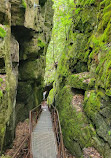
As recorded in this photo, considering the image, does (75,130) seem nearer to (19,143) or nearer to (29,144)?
(29,144)

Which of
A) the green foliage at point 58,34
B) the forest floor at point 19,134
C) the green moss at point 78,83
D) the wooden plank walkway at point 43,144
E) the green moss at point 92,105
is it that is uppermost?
the green foliage at point 58,34

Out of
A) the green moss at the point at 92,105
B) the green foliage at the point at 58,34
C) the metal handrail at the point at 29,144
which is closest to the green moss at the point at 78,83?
the green moss at the point at 92,105

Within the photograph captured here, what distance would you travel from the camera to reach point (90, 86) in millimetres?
7031

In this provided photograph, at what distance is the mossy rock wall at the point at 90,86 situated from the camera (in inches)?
206

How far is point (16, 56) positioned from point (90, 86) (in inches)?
193

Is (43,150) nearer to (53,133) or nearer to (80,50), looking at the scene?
(53,133)

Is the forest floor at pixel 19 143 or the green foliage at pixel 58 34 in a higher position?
the green foliage at pixel 58 34

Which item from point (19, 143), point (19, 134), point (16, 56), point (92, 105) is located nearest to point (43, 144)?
point (19, 143)

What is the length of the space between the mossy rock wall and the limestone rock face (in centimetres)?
337

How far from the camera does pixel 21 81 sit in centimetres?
1071

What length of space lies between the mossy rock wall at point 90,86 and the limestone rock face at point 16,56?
133 inches

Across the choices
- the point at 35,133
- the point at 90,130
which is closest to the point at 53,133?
the point at 35,133

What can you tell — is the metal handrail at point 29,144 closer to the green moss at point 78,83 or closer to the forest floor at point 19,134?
the forest floor at point 19,134

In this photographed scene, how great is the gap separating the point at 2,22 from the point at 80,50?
5.74 m
